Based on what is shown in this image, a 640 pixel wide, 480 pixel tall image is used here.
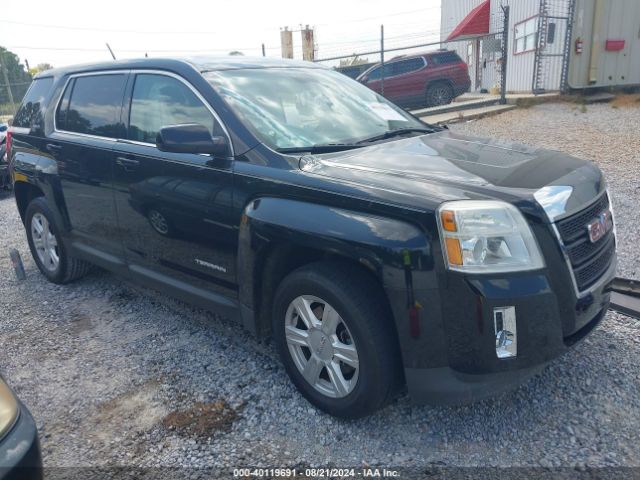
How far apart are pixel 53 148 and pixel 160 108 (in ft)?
4.86

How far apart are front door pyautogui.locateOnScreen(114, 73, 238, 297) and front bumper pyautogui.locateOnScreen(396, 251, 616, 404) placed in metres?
1.29

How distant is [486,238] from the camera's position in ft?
7.49

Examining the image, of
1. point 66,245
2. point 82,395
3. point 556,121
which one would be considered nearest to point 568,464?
point 82,395

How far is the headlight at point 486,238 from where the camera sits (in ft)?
7.44

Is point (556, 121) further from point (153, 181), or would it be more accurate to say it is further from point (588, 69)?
point (153, 181)

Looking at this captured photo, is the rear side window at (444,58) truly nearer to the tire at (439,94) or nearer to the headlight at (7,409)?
the tire at (439,94)

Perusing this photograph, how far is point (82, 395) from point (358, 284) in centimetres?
191

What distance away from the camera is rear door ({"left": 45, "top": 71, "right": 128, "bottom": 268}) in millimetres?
3992

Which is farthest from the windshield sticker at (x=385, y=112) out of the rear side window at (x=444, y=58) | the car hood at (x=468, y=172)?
the rear side window at (x=444, y=58)

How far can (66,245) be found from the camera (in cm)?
472

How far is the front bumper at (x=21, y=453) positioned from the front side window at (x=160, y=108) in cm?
183

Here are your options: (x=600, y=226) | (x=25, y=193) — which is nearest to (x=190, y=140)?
(x=600, y=226)

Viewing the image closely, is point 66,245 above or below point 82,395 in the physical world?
above

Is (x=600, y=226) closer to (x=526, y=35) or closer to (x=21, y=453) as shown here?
(x=21, y=453)
